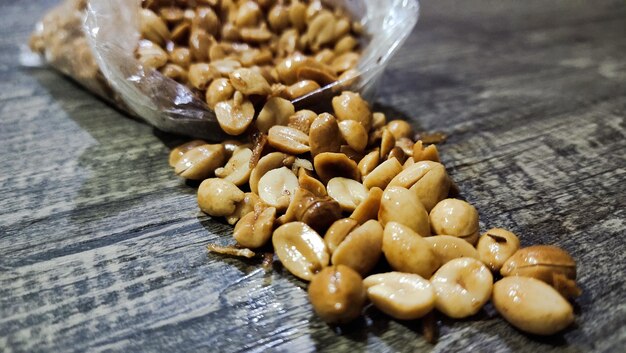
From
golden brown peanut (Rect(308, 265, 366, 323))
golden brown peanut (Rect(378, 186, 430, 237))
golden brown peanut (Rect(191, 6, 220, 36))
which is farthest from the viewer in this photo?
golden brown peanut (Rect(191, 6, 220, 36))

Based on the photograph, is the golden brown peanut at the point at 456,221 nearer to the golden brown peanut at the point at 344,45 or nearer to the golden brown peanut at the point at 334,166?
the golden brown peanut at the point at 334,166

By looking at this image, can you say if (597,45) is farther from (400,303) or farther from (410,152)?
(400,303)

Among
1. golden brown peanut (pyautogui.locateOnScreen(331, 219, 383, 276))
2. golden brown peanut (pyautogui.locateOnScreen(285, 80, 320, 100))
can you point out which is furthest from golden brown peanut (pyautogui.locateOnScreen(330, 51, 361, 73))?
golden brown peanut (pyautogui.locateOnScreen(331, 219, 383, 276))

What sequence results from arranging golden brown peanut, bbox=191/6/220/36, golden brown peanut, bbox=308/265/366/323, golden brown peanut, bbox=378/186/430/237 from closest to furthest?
1. golden brown peanut, bbox=308/265/366/323
2. golden brown peanut, bbox=378/186/430/237
3. golden brown peanut, bbox=191/6/220/36

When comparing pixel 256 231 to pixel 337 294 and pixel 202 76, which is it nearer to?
pixel 337 294

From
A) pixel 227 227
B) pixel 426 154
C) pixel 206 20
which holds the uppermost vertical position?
pixel 206 20

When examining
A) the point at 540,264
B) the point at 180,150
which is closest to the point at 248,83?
the point at 180,150

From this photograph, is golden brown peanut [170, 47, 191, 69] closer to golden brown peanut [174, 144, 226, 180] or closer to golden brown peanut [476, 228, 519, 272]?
golden brown peanut [174, 144, 226, 180]

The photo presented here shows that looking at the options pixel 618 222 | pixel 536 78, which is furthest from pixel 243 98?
pixel 536 78
